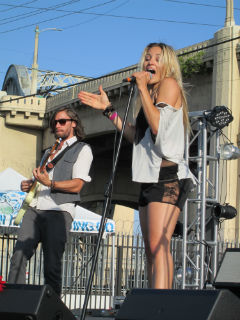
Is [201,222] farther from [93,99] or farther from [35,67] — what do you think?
[35,67]

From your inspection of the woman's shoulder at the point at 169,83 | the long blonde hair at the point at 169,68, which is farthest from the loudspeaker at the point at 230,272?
the woman's shoulder at the point at 169,83

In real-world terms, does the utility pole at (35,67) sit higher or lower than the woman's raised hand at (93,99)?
higher

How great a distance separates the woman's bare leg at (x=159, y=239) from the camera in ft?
14.3

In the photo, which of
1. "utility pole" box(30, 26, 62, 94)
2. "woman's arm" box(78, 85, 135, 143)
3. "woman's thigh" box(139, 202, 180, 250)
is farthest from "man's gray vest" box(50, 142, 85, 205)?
"utility pole" box(30, 26, 62, 94)

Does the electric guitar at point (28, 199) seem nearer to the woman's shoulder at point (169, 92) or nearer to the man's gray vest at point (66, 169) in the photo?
the man's gray vest at point (66, 169)

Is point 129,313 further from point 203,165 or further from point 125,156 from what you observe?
point 125,156

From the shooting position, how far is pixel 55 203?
17.5 feet

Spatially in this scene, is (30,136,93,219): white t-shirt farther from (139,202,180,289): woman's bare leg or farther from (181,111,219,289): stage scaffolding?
(181,111,219,289): stage scaffolding

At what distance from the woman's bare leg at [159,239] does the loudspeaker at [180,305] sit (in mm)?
641

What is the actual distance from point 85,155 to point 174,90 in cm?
123

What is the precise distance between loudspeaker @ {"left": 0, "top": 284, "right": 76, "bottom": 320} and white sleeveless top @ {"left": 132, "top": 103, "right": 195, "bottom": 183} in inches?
40.1

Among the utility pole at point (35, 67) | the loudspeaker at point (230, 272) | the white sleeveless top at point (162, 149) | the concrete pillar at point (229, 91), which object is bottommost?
the loudspeaker at point (230, 272)

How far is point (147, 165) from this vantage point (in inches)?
176

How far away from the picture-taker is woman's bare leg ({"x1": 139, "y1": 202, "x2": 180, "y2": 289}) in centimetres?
435
